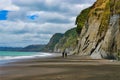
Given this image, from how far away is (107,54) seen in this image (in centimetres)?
5709

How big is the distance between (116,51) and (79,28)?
67199 mm

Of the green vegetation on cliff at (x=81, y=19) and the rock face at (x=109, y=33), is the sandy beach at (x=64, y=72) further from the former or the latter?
the green vegetation on cliff at (x=81, y=19)

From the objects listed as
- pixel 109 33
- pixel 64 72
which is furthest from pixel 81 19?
pixel 64 72

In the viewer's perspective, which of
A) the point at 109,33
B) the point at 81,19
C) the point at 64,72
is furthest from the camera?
the point at 81,19

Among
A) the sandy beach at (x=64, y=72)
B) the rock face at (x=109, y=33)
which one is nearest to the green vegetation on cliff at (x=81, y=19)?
the rock face at (x=109, y=33)

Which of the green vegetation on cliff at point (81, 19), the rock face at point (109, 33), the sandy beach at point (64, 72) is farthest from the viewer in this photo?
the green vegetation on cliff at point (81, 19)

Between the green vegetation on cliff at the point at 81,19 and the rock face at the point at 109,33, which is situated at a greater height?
the green vegetation on cliff at the point at 81,19

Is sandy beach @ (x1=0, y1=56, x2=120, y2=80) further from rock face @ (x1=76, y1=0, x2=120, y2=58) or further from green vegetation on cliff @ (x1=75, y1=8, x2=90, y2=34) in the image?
green vegetation on cliff @ (x1=75, y1=8, x2=90, y2=34)

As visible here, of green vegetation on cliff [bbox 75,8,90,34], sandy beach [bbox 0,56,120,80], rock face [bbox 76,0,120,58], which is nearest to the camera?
sandy beach [bbox 0,56,120,80]

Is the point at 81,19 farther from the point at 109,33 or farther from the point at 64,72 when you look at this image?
the point at 64,72

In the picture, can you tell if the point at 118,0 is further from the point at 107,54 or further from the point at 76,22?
the point at 76,22

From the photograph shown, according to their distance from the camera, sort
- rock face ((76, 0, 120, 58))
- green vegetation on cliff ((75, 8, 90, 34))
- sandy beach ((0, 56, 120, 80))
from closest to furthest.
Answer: sandy beach ((0, 56, 120, 80)) < rock face ((76, 0, 120, 58)) < green vegetation on cliff ((75, 8, 90, 34))

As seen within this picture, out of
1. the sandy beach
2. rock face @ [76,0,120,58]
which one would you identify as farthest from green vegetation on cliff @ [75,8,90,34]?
the sandy beach

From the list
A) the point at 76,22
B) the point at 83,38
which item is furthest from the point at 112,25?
the point at 76,22
